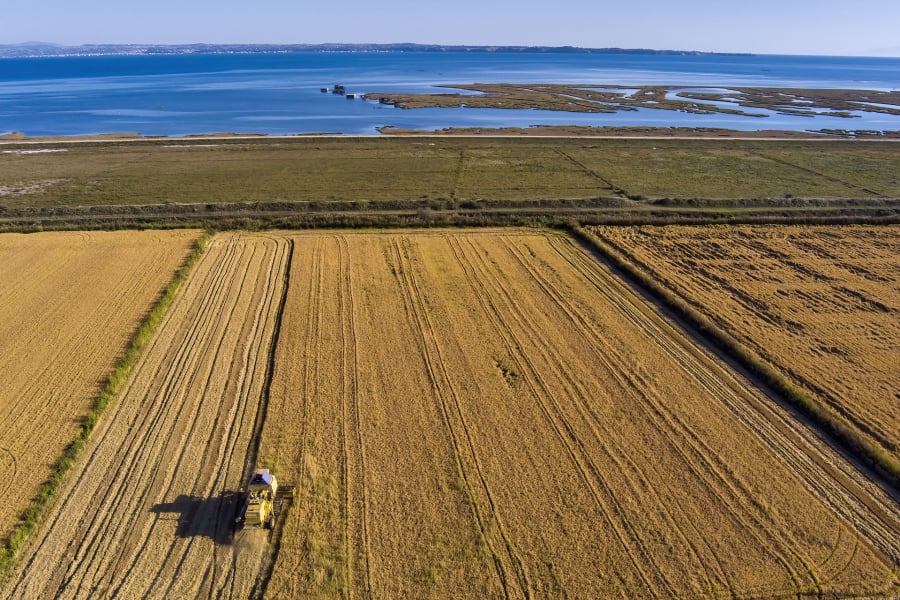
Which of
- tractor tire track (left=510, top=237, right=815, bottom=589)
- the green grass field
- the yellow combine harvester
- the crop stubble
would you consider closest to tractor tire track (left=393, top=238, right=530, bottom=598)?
the crop stubble

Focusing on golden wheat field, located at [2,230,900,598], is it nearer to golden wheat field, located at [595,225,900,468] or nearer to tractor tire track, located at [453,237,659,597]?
tractor tire track, located at [453,237,659,597]

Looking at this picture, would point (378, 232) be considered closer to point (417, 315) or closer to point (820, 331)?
point (417, 315)

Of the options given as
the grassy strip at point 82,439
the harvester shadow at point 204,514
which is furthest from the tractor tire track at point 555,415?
the grassy strip at point 82,439

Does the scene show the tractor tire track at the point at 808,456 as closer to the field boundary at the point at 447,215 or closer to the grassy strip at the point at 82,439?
the field boundary at the point at 447,215

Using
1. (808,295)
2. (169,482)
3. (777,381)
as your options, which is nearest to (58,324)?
(169,482)

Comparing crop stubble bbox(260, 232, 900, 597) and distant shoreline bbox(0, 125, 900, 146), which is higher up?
distant shoreline bbox(0, 125, 900, 146)

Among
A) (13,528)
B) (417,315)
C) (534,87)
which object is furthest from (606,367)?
(534,87)
